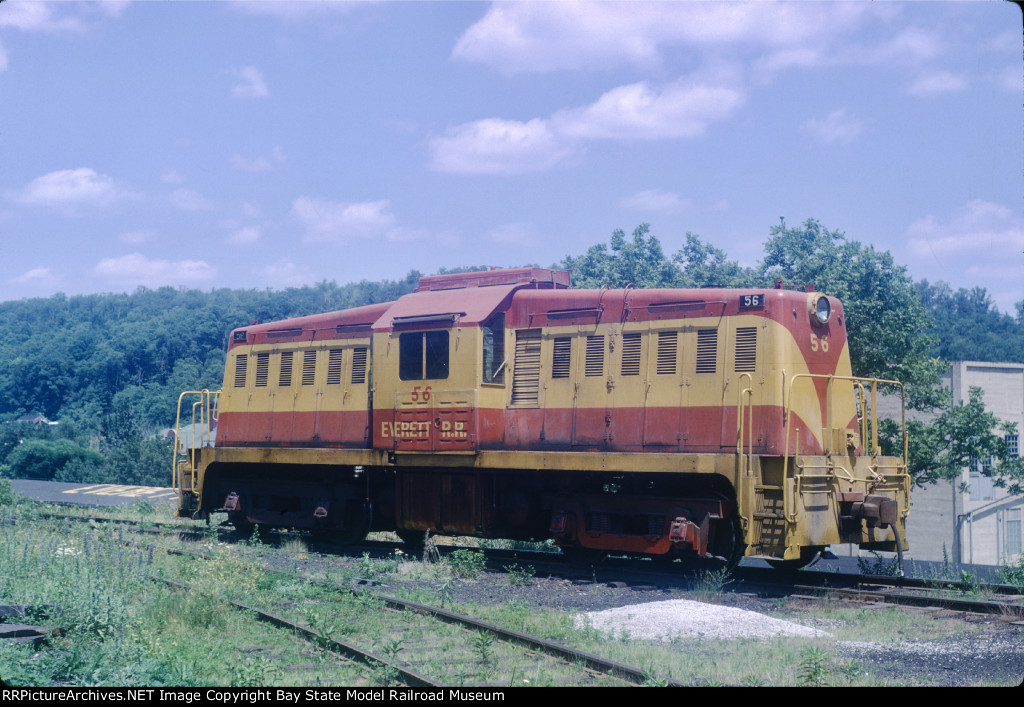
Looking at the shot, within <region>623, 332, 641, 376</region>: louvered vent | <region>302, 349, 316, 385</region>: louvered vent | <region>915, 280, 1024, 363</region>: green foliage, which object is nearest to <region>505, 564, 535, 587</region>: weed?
<region>623, 332, 641, 376</region>: louvered vent

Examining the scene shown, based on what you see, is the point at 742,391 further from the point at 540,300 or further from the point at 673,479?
the point at 540,300

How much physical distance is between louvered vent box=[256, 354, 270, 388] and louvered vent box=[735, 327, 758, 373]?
916cm

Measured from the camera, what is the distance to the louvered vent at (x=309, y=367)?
16.0m

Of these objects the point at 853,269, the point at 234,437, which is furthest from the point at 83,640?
the point at 853,269

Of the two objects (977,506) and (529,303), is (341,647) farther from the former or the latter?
(977,506)

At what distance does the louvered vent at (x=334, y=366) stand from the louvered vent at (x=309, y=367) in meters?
0.41

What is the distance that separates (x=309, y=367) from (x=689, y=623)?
935cm

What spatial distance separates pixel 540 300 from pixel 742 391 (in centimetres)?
359

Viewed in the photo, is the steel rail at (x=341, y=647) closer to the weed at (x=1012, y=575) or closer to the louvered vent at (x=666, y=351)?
the louvered vent at (x=666, y=351)

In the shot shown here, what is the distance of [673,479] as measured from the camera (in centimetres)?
1237

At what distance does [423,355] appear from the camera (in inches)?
539

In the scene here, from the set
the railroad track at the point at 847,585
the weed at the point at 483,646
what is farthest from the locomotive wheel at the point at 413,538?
the weed at the point at 483,646

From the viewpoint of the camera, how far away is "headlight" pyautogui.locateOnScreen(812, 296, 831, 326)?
1215 cm

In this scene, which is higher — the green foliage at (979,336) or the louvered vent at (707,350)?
the green foliage at (979,336)
